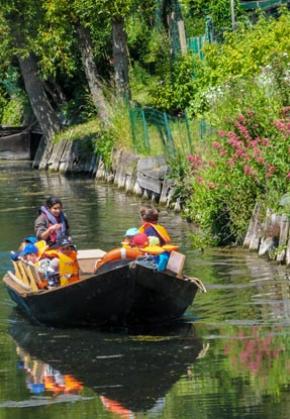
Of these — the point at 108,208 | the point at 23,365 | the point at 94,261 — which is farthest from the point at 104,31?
the point at 23,365

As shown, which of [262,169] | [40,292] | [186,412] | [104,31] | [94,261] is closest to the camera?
[186,412]

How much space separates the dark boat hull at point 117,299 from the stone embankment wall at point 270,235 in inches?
167

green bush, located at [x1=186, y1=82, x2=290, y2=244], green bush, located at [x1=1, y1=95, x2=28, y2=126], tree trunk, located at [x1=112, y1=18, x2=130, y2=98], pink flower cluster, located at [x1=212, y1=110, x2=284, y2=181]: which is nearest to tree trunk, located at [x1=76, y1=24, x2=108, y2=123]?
tree trunk, located at [x1=112, y1=18, x2=130, y2=98]

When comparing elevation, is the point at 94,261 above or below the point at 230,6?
below

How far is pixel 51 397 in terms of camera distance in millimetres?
15234

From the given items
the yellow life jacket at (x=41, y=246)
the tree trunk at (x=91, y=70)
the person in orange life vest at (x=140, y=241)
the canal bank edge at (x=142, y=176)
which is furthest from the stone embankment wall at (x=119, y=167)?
the person in orange life vest at (x=140, y=241)

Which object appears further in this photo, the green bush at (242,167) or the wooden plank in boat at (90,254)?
the green bush at (242,167)

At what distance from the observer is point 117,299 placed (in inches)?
722

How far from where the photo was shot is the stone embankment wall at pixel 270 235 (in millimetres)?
22984

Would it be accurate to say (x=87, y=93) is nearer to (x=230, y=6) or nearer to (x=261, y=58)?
(x=230, y=6)

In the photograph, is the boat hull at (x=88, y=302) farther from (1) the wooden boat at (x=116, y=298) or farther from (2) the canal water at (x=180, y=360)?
(2) the canal water at (x=180, y=360)

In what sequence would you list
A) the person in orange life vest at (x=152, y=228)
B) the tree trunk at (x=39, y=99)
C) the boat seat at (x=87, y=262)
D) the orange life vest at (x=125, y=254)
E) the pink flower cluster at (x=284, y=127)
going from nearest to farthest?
the orange life vest at (x=125, y=254) → the person in orange life vest at (x=152, y=228) → the boat seat at (x=87, y=262) → the pink flower cluster at (x=284, y=127) → the tree trunk at (x=39, y=99)

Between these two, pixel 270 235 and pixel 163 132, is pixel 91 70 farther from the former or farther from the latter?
pixel 270 235

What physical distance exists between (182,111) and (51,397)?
2672cm
